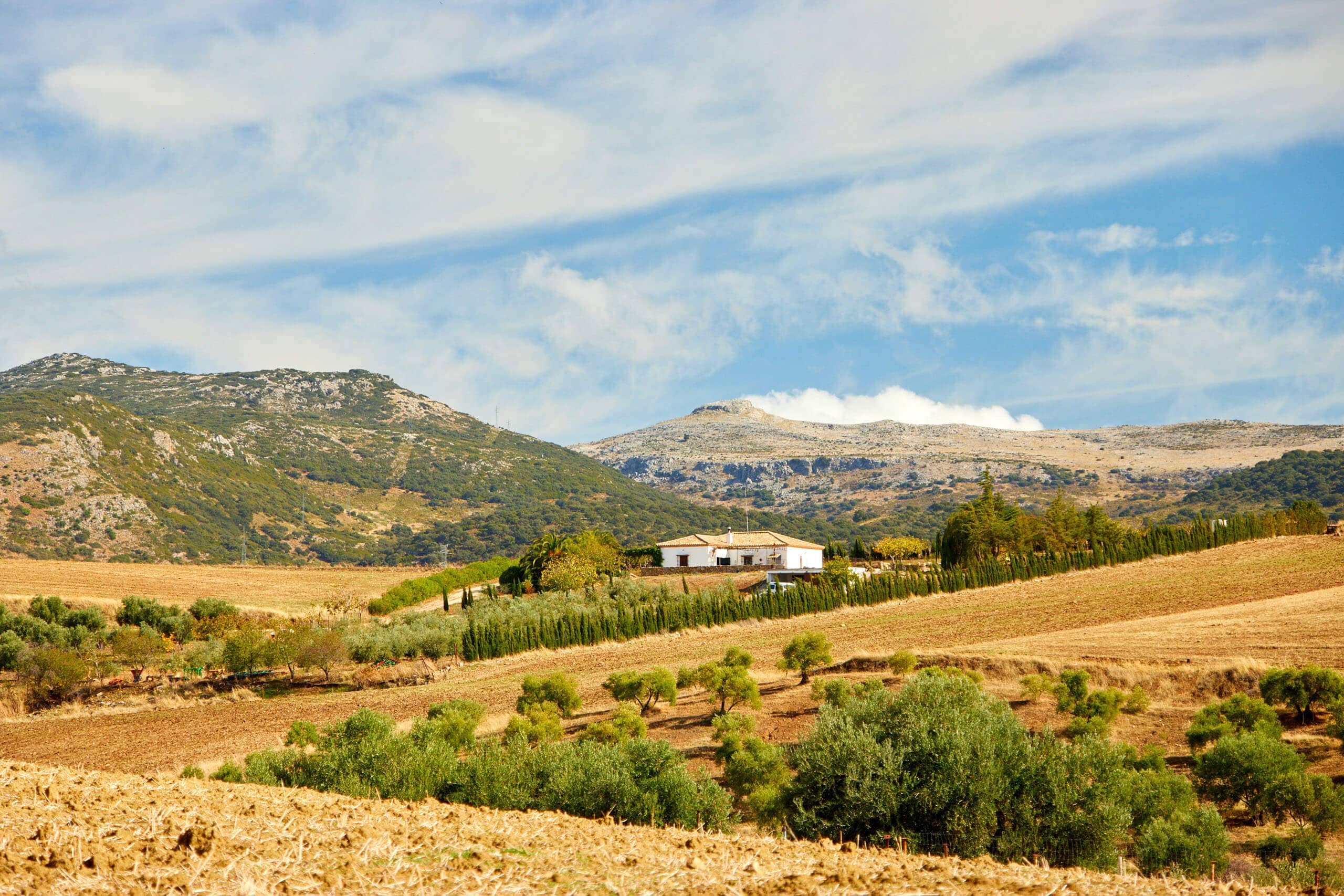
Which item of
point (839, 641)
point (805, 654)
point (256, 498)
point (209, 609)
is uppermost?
point (256, 498)

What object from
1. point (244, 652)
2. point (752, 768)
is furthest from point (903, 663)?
point (244, 652)

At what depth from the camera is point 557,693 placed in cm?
3058

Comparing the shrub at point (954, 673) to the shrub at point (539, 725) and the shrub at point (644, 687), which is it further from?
the shrub at point (539, 725)

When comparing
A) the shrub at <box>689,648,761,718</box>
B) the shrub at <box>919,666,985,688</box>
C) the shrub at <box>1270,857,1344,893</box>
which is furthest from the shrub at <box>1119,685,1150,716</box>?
the shrub at <box>1270,857,1344,893</box>

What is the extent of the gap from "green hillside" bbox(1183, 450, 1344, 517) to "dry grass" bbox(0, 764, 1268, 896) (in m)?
173

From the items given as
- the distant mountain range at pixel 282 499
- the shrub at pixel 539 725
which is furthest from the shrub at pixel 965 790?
the distant mountain range at pixel 282 499

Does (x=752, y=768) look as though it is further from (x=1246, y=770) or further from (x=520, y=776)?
(x=1246, y=770)

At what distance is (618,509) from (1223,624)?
142494mm

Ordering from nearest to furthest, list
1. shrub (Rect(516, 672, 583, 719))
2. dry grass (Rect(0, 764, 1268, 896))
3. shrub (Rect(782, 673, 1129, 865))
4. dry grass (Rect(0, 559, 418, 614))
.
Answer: dry grass (Rect(0, 764, 1268, 896)), shrub (Rect(782, 673, 1129, 865)), shrub (Rect(516, 672, 583, 719)), dry grass (Rect(0, 559, 418, 614))

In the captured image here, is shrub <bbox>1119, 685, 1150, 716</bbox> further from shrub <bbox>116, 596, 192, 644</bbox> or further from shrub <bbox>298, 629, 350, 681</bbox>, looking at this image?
shrub <bbox>116, 596, 192, 644</bbox>

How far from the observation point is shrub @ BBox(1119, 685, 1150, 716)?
1047 inches

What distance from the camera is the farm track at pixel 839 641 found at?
29766mm

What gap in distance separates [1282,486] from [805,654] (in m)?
179

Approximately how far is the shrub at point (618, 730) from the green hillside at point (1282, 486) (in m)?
160
